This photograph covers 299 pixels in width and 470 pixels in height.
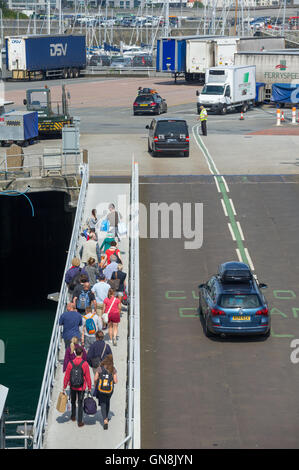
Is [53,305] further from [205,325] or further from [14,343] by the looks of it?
[205,325]

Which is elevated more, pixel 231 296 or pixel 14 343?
pixel 231 296

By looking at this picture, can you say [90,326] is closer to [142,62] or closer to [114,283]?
[114,283]

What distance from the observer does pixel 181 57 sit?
8312 centimetres

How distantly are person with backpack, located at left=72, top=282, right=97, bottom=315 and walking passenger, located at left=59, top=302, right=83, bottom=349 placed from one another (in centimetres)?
181

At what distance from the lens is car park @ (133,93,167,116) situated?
62594 mm

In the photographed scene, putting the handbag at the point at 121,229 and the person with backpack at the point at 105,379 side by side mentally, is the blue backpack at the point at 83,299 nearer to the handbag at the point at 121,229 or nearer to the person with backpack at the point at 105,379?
the person with backpack at the point at 105,379

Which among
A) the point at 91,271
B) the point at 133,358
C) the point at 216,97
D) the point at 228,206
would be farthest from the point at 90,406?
the point at 216,97

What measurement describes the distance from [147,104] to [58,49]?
102 feet

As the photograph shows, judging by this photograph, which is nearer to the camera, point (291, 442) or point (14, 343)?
point (291, 442)

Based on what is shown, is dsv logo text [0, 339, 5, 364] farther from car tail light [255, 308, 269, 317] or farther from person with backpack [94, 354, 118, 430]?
person with backpack [94, 354, 118, 430]

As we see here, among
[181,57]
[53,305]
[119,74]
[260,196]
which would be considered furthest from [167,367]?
[119,74]

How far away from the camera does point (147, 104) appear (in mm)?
62469
